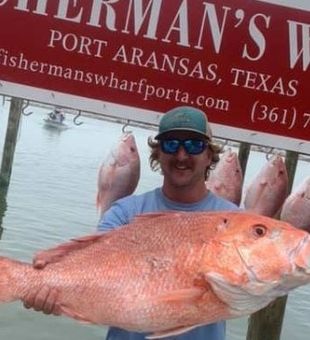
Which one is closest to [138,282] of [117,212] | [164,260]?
[164,260]

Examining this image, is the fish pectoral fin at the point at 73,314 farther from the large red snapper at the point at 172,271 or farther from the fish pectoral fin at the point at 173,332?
the fish pectoral fin at the point at 173,332

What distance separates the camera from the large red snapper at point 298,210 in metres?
4.70

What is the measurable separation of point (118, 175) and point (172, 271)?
7.89 feet

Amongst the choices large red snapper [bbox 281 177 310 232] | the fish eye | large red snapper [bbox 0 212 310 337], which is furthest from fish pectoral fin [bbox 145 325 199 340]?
large red snapper [bbox 281 177 310 232]

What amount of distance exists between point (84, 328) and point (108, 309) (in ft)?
19.9

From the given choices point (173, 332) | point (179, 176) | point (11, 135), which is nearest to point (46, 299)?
point (173, 332)

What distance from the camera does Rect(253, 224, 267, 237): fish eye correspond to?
7.45 feet

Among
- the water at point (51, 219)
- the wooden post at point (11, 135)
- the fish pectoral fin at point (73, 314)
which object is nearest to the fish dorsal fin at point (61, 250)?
the fish pectoral fin at point (73, 314)

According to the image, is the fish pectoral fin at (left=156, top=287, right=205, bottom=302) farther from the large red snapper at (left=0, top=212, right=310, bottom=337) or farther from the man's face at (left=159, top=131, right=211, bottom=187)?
the man's face at (left=159, top=131, right=211, bottom=187)

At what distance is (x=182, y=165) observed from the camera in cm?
299

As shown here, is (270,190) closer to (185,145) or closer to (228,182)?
(228,182)

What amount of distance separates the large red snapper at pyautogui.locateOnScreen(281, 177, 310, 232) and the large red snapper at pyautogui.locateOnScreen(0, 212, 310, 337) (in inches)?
89.8

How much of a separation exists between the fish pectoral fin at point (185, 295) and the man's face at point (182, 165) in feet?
2.45

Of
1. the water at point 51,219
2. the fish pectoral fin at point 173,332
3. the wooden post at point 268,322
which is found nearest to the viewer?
the fish pectoral fin at point 173,332
